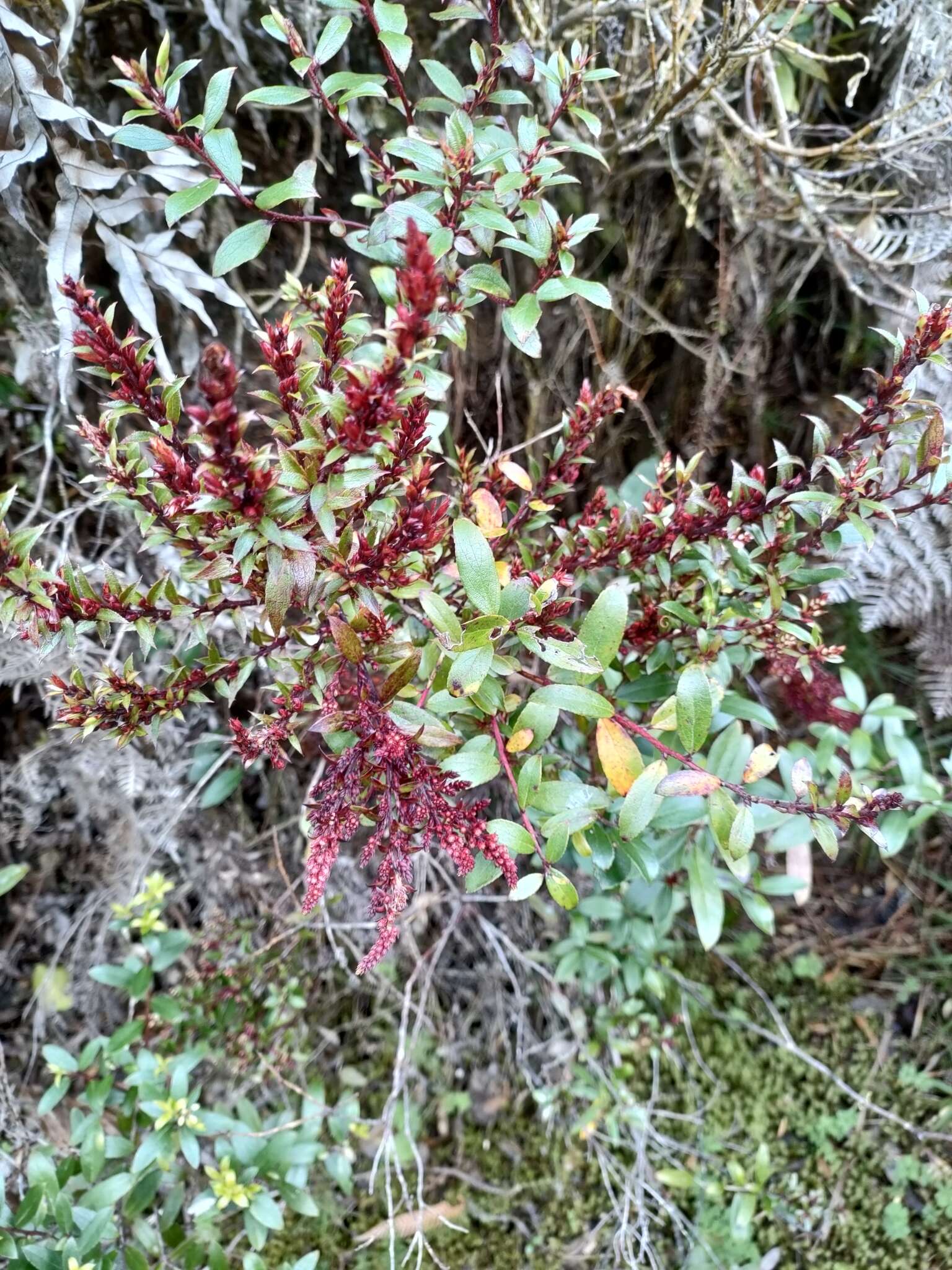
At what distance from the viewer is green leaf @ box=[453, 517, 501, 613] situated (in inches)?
33.1

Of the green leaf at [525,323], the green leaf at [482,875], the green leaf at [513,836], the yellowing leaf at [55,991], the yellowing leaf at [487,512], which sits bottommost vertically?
the yellowing leaf at [55,991]

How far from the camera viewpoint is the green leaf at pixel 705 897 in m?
1.27

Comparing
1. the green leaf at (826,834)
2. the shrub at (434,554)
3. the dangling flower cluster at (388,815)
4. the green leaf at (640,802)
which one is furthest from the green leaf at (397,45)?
the green leaf at (826,834)

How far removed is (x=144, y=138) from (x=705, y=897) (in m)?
1.35

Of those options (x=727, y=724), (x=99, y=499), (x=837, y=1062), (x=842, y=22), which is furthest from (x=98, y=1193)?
(x=842, y=22)

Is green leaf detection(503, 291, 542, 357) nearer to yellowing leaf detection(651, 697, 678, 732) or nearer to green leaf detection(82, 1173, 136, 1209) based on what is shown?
yellowing leaf detection(651, 697, 678, 732)

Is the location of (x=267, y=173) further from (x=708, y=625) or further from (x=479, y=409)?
(x=708, y=625)

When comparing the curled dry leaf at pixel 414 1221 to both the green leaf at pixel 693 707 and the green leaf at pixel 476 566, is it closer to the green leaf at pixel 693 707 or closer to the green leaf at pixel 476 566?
the green leaf at pixel 693 707

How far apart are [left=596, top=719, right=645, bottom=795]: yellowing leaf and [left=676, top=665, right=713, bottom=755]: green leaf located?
7cm

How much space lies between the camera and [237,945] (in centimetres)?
170

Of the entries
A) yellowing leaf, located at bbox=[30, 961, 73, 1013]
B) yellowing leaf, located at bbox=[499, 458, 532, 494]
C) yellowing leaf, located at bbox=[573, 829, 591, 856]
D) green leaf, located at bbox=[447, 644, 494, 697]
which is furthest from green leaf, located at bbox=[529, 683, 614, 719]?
yellowing leaf, located at bbox=[30, 961, 73, 1013]

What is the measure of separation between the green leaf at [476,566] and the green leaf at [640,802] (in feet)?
0.88

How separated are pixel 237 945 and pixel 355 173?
169cm

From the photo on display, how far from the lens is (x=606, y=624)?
940 millimetres
